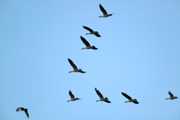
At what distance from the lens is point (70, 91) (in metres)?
70.1

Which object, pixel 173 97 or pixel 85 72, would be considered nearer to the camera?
pixel 85 72

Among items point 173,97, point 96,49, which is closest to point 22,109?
point 96,49

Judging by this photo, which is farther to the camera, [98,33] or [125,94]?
[125,94]

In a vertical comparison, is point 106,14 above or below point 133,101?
above

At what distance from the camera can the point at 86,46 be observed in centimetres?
6650

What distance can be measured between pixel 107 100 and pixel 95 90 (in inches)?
67.4

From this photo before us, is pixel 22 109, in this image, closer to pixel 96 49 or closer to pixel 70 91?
pixel 70 91

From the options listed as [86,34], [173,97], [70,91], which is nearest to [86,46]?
[86,34]

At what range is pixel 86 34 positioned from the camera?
66.2 metres

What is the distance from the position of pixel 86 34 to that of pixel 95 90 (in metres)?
6.00

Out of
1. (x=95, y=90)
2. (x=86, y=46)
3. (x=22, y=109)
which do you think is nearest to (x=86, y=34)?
(x=86, y=46)

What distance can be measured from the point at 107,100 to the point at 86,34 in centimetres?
741

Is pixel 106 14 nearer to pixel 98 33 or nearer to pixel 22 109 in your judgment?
pixel 98 33

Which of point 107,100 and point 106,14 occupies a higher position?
point 106,14
